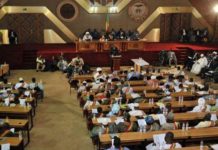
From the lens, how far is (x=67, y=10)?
945 inches

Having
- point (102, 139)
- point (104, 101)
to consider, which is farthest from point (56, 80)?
point (102, 139)

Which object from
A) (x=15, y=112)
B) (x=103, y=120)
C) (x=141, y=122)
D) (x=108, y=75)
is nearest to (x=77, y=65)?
(x=108, y=75)

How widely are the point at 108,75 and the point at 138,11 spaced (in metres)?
11.4

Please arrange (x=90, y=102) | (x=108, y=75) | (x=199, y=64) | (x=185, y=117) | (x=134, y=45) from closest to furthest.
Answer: (x=185, y=117) → (x=90, y=102) → (x=108, y=75) → (x=199, y=64) → (x=134, y=45)

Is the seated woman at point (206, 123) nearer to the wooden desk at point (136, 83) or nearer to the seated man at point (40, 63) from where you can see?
the wooden desk at point (136, 83)

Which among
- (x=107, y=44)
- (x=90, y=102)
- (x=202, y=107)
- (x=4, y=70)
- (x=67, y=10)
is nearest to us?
(x=202, y=107)

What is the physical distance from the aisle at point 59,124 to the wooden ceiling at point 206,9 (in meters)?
12.2

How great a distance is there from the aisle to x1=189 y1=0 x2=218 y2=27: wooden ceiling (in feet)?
40.0

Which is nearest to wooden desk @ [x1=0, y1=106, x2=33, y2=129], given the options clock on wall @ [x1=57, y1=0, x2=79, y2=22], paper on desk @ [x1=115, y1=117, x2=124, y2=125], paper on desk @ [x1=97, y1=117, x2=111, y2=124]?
paper on desk @ [x1=97, y1=117, x2=111, y2=124]

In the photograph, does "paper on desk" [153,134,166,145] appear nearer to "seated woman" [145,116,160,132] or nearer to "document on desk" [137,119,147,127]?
"seated woman" [145,116,160,132]

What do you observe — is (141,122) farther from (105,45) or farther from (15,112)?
(105,45)

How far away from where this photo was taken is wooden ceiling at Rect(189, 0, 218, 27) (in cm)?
2262

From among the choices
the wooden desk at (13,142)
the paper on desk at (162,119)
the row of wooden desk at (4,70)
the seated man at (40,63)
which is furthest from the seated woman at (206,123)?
the seated man at (40,63)

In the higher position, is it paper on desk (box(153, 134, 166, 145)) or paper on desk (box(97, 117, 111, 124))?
paper on desk (box(97, 117, 111, 124))
